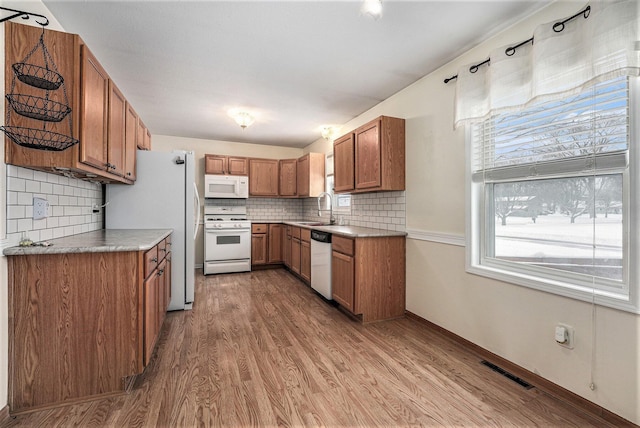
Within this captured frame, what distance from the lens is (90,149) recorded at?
1.75 meters

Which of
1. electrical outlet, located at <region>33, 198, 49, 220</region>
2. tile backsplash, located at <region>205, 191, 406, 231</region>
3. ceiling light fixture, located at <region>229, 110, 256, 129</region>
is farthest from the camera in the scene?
ceiling light fixture, located at <region>229, 110, 256, 129</region>

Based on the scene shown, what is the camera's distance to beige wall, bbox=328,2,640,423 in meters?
1.54

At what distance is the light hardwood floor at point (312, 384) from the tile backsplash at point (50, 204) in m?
1.03

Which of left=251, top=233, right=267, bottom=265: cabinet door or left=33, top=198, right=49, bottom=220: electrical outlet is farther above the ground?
left=33, top=198, right=49, bottom=220: electrical outlet

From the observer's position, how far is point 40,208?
1.81 meters

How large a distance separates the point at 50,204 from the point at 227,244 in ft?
9.95

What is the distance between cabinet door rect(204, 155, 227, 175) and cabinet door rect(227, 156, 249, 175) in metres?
0.09

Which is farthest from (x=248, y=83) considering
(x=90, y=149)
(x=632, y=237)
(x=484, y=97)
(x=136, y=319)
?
(x=632, y=237)

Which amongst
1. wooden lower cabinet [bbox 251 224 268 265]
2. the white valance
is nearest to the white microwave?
wooden lower cabinet [bbox 251 224 268 265]

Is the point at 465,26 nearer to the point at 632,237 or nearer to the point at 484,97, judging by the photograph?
the point at 484,97

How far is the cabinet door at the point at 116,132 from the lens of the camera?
2.08m

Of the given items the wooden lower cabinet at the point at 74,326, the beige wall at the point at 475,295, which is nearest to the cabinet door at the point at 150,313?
the wooden lower cabinet at the point at 74,326

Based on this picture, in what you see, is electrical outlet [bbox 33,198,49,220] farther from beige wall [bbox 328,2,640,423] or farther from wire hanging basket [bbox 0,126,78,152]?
beige wall [bbox 328,2,640,423]

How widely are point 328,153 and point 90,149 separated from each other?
3.68m
